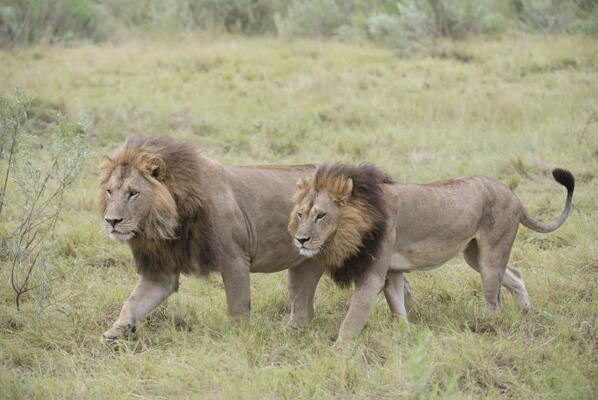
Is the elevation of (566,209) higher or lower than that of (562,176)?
lower

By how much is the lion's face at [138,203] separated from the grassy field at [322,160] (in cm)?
63

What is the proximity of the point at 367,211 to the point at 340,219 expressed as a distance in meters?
0.17

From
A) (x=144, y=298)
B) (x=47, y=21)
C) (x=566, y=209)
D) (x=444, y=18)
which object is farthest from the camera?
(x=47, y=21)

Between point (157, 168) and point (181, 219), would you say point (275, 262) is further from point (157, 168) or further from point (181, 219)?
point (157, 168)

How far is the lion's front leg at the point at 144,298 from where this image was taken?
197 inches

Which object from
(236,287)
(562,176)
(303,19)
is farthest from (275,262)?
(303,19)

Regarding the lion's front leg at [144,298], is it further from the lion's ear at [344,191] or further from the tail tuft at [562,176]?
the tail tuft at [562,176]

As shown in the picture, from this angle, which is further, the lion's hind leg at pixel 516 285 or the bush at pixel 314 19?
the bush at pixel 314 19

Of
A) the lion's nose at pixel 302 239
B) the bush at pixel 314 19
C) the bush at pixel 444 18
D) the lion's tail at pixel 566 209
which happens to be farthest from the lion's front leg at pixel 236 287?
the bush at pixel 314 19

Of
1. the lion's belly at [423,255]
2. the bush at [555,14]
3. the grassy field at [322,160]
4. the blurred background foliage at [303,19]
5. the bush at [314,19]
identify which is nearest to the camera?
the grassy field at [322,160]

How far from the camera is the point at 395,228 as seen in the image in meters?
5.18

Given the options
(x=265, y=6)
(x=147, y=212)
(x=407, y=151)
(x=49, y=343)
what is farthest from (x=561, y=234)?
(x=265, y=6)

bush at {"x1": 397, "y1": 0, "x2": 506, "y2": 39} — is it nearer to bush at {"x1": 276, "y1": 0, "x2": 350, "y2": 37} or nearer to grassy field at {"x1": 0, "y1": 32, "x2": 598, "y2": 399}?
grassy field at {"x1": 0, "y1": 32, "x2": 598, "y2": 399}

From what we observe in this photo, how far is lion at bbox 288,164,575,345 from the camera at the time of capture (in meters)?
4.81
